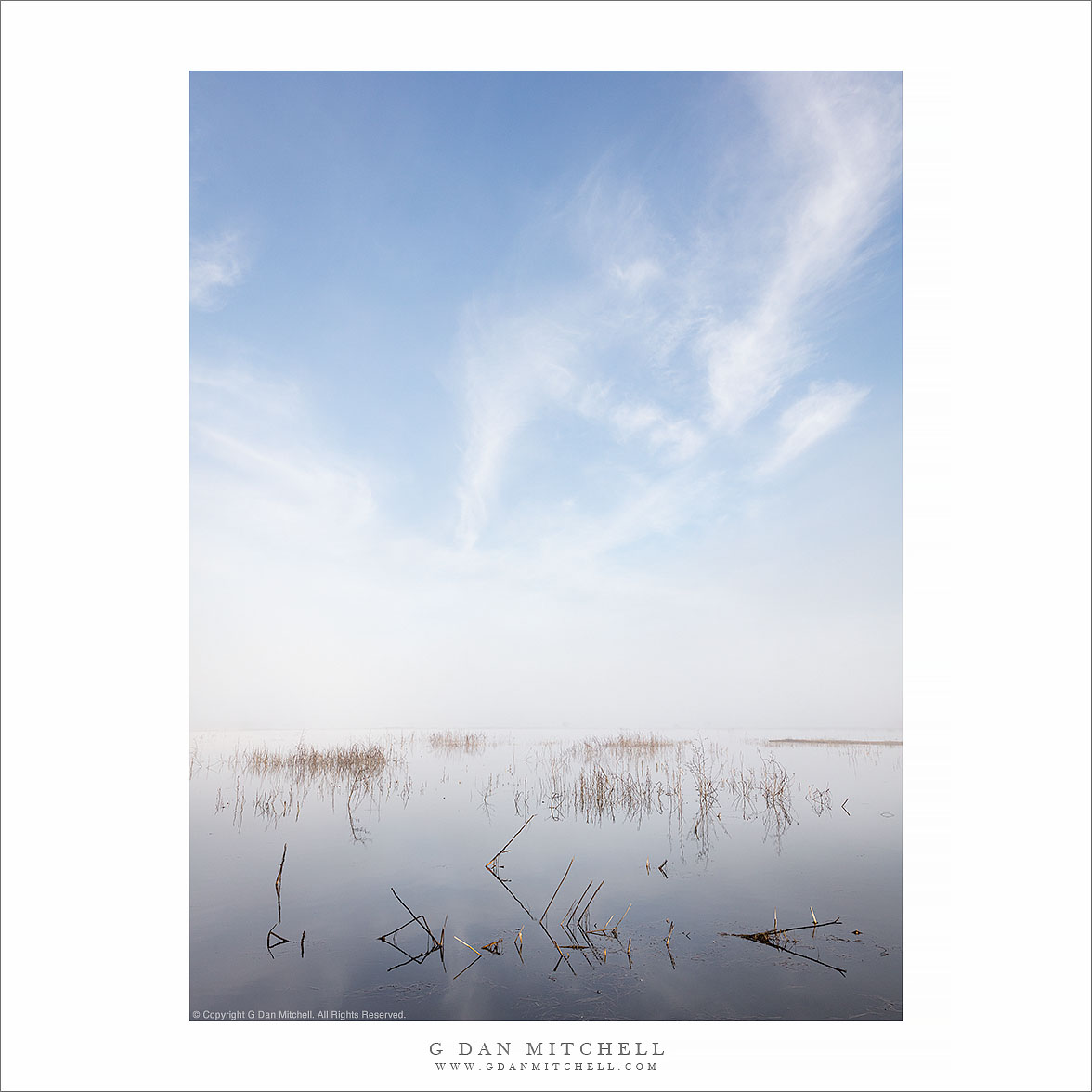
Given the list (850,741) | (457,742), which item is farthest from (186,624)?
(850,741)

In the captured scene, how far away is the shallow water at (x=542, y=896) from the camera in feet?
9.36

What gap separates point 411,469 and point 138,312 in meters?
2.42

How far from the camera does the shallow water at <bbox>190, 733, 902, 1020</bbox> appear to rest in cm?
285

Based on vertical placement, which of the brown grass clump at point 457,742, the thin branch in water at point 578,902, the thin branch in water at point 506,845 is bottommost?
the brown grass clump at point 457,742

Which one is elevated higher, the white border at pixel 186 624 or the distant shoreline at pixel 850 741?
the white border at pixel 186 624

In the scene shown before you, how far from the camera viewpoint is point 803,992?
9.23 ft

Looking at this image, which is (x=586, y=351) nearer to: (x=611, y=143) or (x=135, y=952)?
(x=611, y=143)

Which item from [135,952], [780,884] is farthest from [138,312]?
[780,884]

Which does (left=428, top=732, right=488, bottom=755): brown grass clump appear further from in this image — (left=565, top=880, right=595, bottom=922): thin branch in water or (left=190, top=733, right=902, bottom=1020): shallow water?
(left=565, top=880, right=595, bottom=922): thin branch in water

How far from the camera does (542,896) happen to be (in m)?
3.78

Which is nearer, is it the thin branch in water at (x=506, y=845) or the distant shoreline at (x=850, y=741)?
the thin branch in water at (x=506, y=845)

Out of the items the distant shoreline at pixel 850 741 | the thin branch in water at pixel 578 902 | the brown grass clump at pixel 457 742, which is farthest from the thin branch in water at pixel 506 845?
the distant shoreline at pixel 850 741

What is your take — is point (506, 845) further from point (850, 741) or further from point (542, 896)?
point (850, 741)

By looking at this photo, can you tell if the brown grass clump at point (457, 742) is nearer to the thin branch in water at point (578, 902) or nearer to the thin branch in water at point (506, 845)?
the thin branch in water at point (506, 845)
